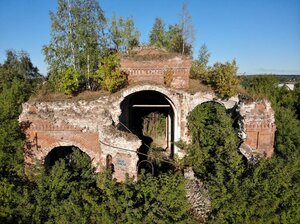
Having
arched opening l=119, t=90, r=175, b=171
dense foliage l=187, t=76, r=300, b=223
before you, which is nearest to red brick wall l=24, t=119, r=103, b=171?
dense foliage l=187, t=76, r=300, b=223

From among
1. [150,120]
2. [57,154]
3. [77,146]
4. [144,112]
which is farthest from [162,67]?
[57,154]

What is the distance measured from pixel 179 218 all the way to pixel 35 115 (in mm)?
7208

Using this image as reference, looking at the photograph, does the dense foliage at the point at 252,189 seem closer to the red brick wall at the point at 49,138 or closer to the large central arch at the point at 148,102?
the large central arch at the point at 148,102

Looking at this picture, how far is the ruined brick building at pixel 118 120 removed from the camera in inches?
419

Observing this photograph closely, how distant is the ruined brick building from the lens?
10.6 m

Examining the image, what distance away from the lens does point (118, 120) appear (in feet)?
40.4

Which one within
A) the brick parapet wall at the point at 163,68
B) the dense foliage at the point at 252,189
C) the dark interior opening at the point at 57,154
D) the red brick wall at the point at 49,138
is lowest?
the dark interior opening at the point at 57,154

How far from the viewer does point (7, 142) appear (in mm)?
10734

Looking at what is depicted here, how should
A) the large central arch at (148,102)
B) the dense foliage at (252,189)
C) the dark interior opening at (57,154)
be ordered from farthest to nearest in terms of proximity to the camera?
the dark interior opening at (57,154) < the large central arch at (148,102) < the dense foliage at (252,189)

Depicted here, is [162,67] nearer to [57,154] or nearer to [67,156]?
[67,156]

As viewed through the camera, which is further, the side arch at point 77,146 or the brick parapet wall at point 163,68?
the brick parapet wall at point 163,68

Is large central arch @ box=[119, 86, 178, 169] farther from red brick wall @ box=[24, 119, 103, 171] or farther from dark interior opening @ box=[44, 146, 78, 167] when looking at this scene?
red brick wall @ box=[24, 119, 103, 171]

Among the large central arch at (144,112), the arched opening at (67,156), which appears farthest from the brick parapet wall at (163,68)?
the arched opening at (67,156)

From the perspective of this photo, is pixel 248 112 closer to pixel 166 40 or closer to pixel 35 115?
pixel 35 115
